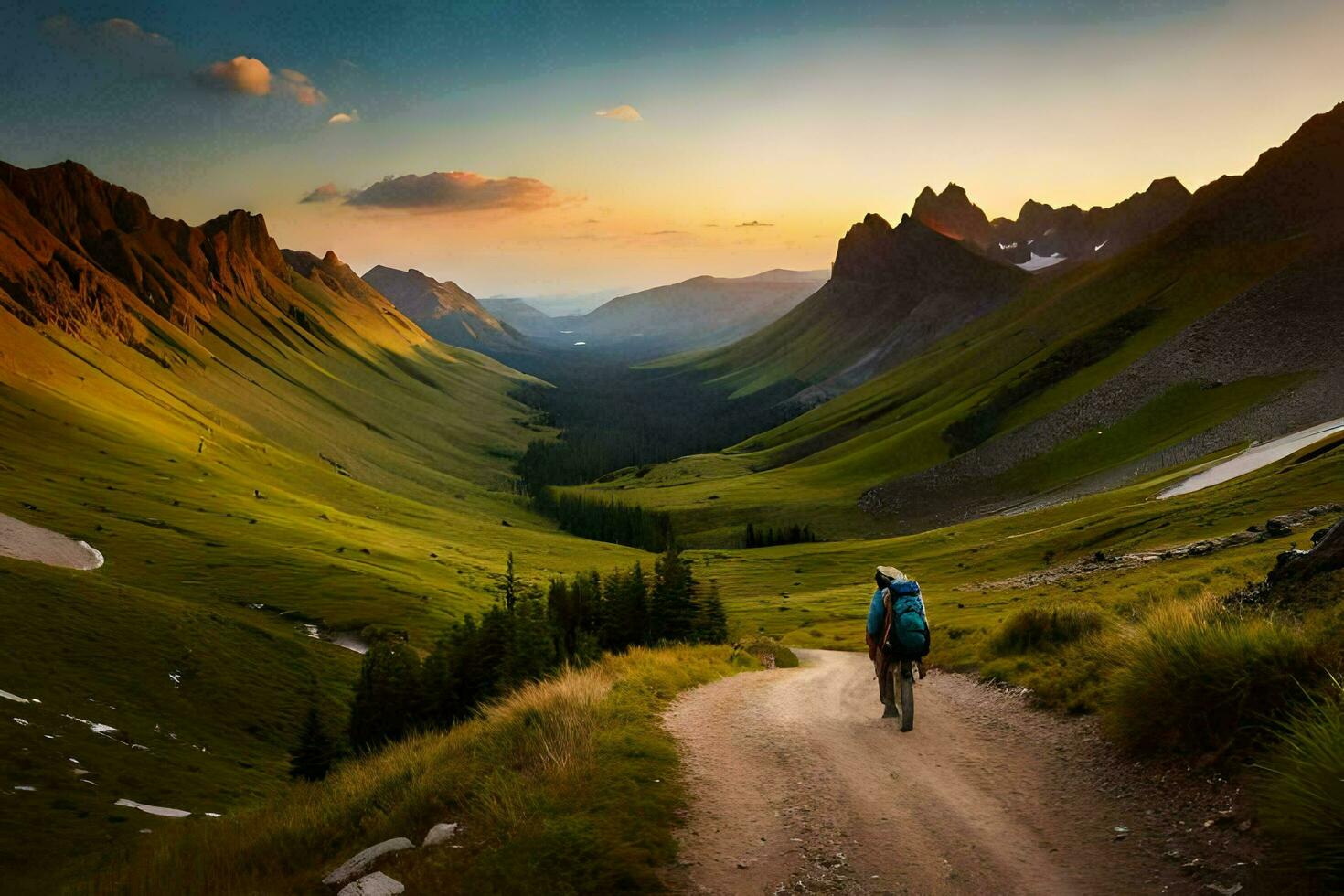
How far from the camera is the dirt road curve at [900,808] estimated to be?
941cm

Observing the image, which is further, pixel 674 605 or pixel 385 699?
pixel 385 699

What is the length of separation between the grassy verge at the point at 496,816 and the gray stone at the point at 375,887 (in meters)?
0.16

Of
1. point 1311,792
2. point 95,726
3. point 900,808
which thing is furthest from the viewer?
point 95,726

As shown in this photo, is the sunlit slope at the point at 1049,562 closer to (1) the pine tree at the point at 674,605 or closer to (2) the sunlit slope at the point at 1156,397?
(1) the pine tree at the point at 674,605

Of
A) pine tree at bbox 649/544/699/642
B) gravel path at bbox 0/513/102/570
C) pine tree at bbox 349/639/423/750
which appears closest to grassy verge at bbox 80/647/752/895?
pine tree at bbox 649/544/699/642

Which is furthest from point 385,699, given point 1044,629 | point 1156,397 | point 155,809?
point 1156,397

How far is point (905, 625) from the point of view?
54.1 ft

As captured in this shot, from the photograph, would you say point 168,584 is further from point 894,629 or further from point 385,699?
point 894,629

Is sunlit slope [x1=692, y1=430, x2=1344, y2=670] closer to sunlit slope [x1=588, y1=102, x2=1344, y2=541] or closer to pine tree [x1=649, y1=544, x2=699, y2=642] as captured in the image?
pine tree [x1=649, y1=544, x2=699, y2=642]

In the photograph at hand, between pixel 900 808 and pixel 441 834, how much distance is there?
6.73 m

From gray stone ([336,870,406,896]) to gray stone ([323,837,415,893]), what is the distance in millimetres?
527

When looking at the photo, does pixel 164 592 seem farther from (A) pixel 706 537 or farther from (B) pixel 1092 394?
(B) pixel 1092 394

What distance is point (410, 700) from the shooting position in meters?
61.8

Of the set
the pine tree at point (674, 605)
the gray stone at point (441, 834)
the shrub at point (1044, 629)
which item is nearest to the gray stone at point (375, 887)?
the gray stone at point (441, 834)
